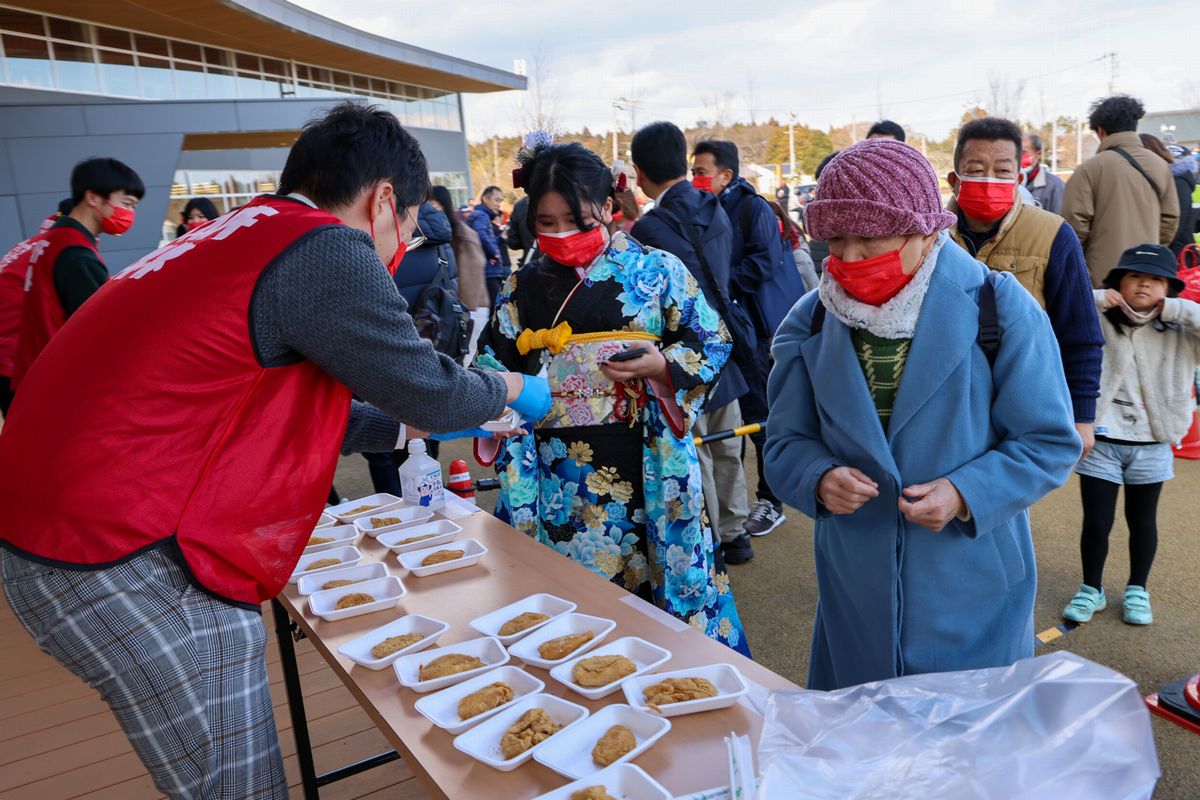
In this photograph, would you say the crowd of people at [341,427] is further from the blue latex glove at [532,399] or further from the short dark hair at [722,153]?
Answer: the short dark hair at [722,153]

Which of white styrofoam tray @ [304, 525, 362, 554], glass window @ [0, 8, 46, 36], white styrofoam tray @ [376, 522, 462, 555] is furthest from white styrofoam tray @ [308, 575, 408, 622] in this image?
glass window @ [0, 8, 46, 36]

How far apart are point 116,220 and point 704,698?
3.47 m

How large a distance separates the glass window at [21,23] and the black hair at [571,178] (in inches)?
492

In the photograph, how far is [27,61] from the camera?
38.1 ft

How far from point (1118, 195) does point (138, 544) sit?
14.1ft

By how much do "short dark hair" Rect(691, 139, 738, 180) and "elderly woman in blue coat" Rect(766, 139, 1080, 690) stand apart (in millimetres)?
2794

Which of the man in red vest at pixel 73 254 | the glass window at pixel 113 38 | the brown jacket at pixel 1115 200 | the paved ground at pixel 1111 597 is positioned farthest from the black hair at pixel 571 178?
the glass window at pixel 113 38

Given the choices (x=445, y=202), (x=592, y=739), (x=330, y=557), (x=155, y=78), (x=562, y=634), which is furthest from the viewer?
(x=155, y=78)

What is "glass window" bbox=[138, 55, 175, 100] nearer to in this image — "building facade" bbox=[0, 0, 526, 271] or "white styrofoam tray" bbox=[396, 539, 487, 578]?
"building facade" bbox=[0, 0, 526, 271]

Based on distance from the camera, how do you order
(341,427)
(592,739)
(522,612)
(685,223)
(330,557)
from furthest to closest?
(685,223)
(330,557)
(522,612)
(341,427)
(592,739)

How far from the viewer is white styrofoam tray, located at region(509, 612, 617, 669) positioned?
149 cm

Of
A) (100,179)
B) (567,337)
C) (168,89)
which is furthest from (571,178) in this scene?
(168,89)

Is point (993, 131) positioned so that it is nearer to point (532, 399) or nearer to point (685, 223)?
point (685, 223)

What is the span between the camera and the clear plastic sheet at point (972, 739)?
0.85 metres
